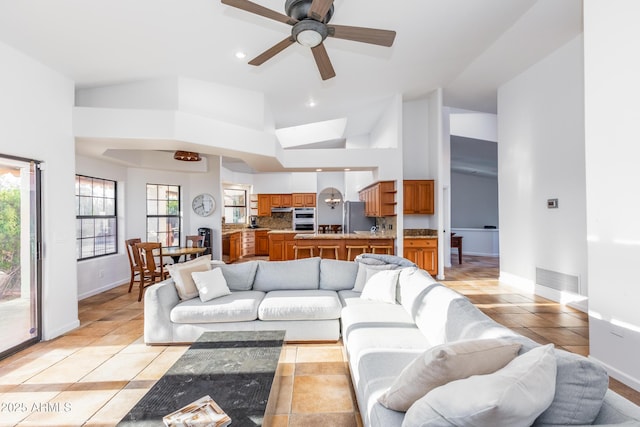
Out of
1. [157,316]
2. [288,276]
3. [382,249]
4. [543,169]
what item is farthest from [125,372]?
[543,169]

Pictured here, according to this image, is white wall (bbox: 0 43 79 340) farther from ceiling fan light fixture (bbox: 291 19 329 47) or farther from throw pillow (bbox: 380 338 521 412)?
throw pillow (bbox: 380 338 521 412)

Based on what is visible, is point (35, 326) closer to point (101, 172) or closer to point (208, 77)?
point (101, 172)

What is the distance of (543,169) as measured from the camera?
486 centimetres

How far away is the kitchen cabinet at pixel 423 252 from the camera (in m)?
6.04

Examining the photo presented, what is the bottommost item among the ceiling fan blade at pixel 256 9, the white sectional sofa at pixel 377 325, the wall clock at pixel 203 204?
the white sectional sofa at pixel 377 325

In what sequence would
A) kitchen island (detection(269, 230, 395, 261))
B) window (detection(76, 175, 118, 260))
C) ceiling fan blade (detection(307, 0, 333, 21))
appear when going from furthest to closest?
kitchen island (detection(269, 230, 395, 261)) < window (detection(76, 175, 118, 260)) < ceiling fan blade (detection(307, 0, 333, 21))

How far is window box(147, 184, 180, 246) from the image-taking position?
668 cm

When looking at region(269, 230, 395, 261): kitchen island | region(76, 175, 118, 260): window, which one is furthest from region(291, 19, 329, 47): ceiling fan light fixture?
region(76, 175, 118, 260): window

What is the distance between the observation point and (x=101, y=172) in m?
5.50

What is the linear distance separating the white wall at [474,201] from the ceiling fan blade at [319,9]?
36.1 ft

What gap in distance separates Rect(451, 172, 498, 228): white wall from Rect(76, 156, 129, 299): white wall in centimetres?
1069

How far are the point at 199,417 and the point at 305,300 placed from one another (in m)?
1.74

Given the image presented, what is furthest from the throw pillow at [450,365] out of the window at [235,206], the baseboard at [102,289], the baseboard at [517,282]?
the window at [235,206]

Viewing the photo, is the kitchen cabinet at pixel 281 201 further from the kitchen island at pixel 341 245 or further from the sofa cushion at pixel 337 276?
the sofa cushion at pixel 337 276
